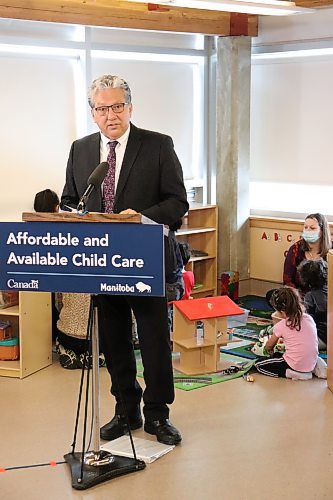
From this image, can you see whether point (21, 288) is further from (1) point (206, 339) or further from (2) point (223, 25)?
(2) point (223, 25)

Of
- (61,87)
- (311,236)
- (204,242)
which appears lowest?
(204,242)

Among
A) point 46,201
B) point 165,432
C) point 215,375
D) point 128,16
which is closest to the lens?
point 165,432

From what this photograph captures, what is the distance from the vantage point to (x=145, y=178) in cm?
418

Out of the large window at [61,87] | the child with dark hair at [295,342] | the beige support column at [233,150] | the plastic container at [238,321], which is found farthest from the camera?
the beige support column at [233,150]

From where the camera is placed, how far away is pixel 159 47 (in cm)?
764

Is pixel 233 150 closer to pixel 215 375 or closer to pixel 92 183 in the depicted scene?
pixel 215 375

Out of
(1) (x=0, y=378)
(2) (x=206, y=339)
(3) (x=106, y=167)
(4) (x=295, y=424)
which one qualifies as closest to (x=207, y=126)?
(2) (x=206, y=339)

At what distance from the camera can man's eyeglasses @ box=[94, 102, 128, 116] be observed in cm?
406

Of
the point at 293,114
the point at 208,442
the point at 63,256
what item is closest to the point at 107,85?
the point at 63,256

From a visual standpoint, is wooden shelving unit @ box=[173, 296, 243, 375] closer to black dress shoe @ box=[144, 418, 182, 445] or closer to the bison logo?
black dress shoe @ box=[144, 418, 182, 445]

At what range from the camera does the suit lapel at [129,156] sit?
4156 mm

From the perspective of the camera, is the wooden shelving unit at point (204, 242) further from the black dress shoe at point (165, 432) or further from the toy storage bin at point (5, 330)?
the black dress shoe at point (165, 432)

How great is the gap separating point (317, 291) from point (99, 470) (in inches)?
120

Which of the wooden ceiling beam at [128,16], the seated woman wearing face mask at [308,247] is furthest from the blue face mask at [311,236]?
the wooden ceiling beam at [128,16]
